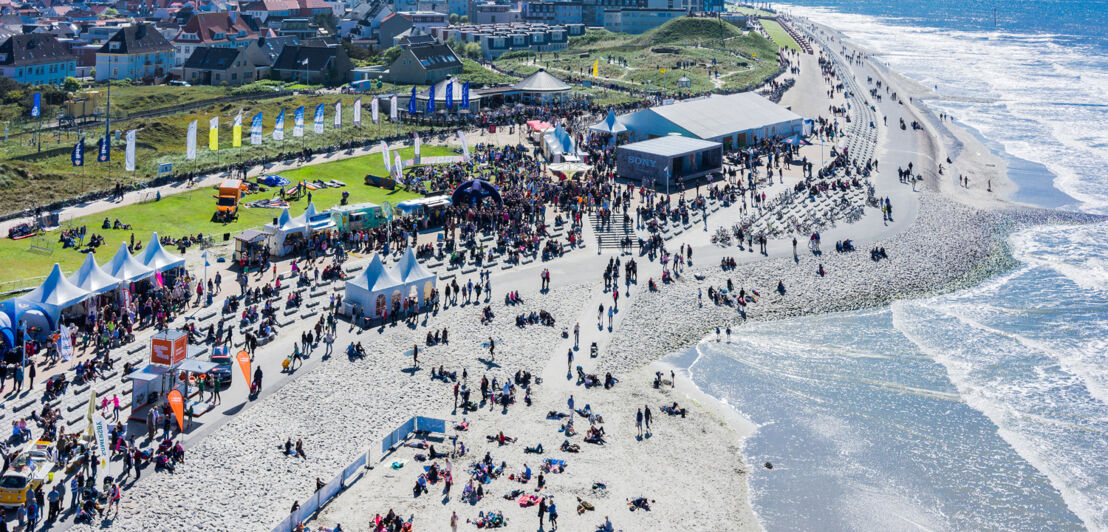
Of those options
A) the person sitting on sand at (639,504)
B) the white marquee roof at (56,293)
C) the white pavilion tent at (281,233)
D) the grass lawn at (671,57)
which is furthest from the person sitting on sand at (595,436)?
the grass lawn at (671,57)

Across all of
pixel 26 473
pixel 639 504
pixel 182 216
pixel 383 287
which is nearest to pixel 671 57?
pixel 182 216

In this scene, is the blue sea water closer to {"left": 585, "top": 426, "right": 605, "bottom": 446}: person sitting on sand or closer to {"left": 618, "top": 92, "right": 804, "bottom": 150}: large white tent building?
{"left": 585, "top": 426, "right": 605, "bottom": 446}: person sitting on sand

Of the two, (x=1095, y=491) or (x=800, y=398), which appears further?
(x=800, y=398)

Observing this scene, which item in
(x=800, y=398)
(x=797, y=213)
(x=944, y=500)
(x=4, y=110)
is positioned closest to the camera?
(x=944, y=500)

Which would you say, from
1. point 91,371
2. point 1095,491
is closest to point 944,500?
point 1095,491

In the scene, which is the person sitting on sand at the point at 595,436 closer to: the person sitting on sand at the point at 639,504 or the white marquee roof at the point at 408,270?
the person sitting on sand at the point at 639,504

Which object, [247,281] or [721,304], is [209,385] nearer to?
[247,281]

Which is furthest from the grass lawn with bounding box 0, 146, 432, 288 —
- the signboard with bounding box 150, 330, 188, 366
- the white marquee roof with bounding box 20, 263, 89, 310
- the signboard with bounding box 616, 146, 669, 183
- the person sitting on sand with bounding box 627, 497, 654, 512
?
the person sitting on sand with bounding box 627, 497, 654, 512
